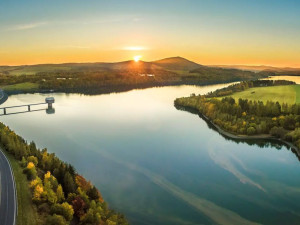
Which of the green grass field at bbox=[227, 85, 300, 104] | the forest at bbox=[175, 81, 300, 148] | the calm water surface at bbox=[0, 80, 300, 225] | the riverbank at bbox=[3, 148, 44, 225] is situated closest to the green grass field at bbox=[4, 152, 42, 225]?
the riverbank at bbox=[3, 148, 44, 225]

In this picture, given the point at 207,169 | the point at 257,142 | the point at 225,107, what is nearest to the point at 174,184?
the point at 207,169

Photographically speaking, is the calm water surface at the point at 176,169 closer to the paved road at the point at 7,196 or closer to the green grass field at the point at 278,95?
the paved road at the point at 7,196

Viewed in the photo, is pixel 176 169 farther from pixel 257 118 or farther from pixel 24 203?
pixel 257 118

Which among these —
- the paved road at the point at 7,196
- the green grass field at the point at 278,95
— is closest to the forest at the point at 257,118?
the green grass field at the point at 278,95

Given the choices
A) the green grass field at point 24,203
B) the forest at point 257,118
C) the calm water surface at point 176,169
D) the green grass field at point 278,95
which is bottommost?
the calm water surface at point 176,169

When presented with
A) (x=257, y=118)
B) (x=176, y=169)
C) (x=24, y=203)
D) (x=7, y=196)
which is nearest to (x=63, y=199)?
(x=24, y=203)

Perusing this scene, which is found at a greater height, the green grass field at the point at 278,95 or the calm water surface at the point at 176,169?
the green grass field at the point at 278,95
